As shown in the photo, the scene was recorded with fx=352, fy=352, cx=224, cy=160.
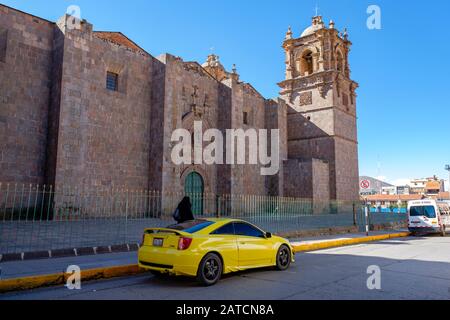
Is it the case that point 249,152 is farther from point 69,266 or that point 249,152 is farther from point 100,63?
point 69,266

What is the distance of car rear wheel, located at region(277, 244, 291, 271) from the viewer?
7668 millimetres

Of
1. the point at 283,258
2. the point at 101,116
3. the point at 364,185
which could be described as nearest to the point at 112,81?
the point at 101,116

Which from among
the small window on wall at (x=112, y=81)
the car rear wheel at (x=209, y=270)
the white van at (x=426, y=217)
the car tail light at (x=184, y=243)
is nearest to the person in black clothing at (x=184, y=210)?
the car rear wheel at (x=209, y=270)

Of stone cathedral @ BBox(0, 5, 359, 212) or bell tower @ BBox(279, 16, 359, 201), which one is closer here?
stone cathedral @ BBox(0, 5, 359, 212)

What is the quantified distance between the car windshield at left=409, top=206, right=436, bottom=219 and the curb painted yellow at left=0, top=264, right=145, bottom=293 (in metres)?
15.9

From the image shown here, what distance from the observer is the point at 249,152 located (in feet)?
90.4

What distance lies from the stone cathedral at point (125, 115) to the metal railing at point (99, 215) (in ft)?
2.94

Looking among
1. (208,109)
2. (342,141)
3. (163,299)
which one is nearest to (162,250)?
(163,299)

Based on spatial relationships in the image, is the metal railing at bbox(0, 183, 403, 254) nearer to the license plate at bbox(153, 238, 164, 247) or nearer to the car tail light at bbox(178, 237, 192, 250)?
the license plate at bbox(153, 238, 164, 247)

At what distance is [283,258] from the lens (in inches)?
308

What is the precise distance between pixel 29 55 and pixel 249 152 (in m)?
16.2

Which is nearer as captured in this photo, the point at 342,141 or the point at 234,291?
the point at 234,291
